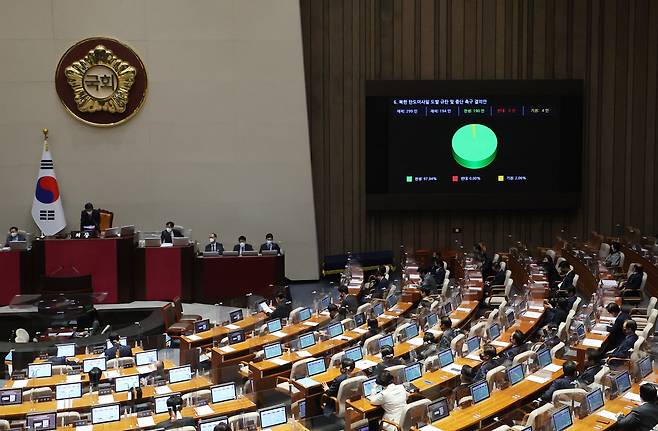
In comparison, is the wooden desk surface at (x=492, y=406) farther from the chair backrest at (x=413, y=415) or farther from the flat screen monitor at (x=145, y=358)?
the flat screen monitor at (x=145, y=358)

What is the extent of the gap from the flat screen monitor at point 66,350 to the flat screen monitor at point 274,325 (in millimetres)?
2988

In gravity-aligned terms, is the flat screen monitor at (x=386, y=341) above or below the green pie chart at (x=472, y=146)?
below

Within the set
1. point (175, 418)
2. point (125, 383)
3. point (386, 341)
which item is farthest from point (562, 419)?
point (125, 383)

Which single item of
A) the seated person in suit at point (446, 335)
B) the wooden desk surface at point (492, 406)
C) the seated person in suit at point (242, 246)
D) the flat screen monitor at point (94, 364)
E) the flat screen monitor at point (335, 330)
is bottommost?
the wooden desk surface at point (492, 406)

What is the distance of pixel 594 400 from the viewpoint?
8.55 metres

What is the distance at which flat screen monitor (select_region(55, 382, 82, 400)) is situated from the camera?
9773mm

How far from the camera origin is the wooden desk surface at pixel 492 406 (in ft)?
27.5

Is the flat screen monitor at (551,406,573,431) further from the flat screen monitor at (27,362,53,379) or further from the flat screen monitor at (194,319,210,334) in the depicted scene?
the flat screen monitor at (194,319,210,334)

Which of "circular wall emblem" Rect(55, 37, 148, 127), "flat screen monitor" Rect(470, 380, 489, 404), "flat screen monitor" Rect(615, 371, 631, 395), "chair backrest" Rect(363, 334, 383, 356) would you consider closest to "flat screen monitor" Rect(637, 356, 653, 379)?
"flat screen monitor" Rect(615, 371, 631, 395)

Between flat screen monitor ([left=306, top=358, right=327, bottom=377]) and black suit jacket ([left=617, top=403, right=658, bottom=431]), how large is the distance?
4.00m

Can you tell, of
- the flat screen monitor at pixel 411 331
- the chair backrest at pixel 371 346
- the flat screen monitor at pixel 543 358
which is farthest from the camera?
the flat screen monitor at pixel 411 331

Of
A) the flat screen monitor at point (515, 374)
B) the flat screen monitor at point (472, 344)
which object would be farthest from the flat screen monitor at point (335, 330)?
the flat screen monitor at point (515, 374)

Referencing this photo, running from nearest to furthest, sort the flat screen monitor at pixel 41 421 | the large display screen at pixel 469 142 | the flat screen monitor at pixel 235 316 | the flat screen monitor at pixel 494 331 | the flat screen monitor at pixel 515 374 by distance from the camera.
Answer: the flat screen monitor at pixel 41 421 → the flat screen monitor at pixel 515 374 → the flat screen monitor at pixel 494 331 → the flat screen monitor at pixel 235 316 → the large display screen at pixel 469 142

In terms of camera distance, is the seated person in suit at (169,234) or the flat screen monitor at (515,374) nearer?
the flat screen monitor at (515,374)
